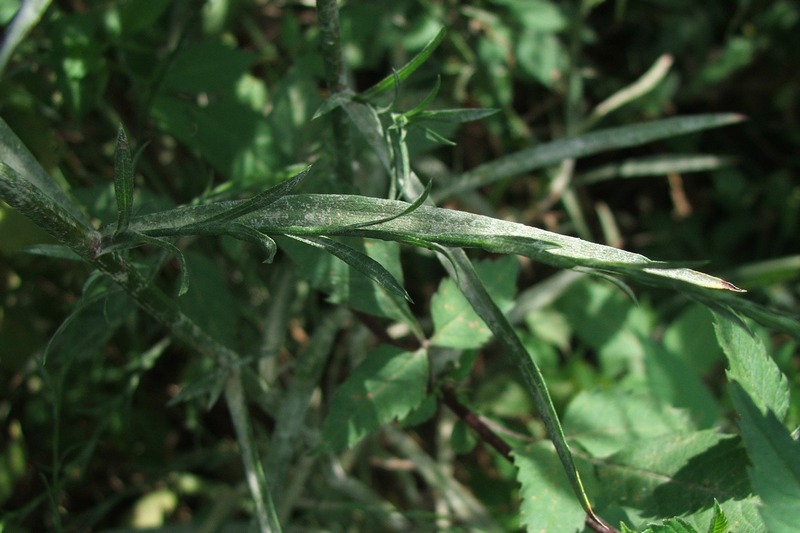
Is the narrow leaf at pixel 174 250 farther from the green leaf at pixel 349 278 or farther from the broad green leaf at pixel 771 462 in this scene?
the broad green leaf at pixel 771 462

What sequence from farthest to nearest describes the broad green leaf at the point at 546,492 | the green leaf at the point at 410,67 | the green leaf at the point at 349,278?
the green leaf at the point at 349,278 → the broad green leaf at the point at 546,492 → the green leaf at the point at 410,67

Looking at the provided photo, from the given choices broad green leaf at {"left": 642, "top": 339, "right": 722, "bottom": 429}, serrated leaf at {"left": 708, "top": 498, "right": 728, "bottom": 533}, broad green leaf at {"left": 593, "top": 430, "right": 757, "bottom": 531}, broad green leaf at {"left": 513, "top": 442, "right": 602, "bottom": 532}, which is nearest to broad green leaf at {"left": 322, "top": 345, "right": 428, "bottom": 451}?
broad green leaf at {"left": 513, "top": 442, "right": 602, "bottom": 532}

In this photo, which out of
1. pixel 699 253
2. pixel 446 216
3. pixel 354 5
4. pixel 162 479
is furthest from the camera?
pixel 699 253

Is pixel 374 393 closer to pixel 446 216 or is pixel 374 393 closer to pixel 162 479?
pixel 446 216

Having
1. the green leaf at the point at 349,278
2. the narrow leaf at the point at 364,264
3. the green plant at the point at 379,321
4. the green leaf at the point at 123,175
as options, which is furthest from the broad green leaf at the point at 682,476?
the green leaf at the point at 123,175

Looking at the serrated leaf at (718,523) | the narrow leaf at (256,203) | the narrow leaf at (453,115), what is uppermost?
the narrow leaf at (453,115)

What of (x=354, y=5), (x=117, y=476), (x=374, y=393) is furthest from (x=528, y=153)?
(x=117, y=476)

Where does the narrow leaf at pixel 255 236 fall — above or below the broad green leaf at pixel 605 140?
above

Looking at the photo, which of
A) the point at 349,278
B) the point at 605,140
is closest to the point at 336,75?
the point at 349,278
